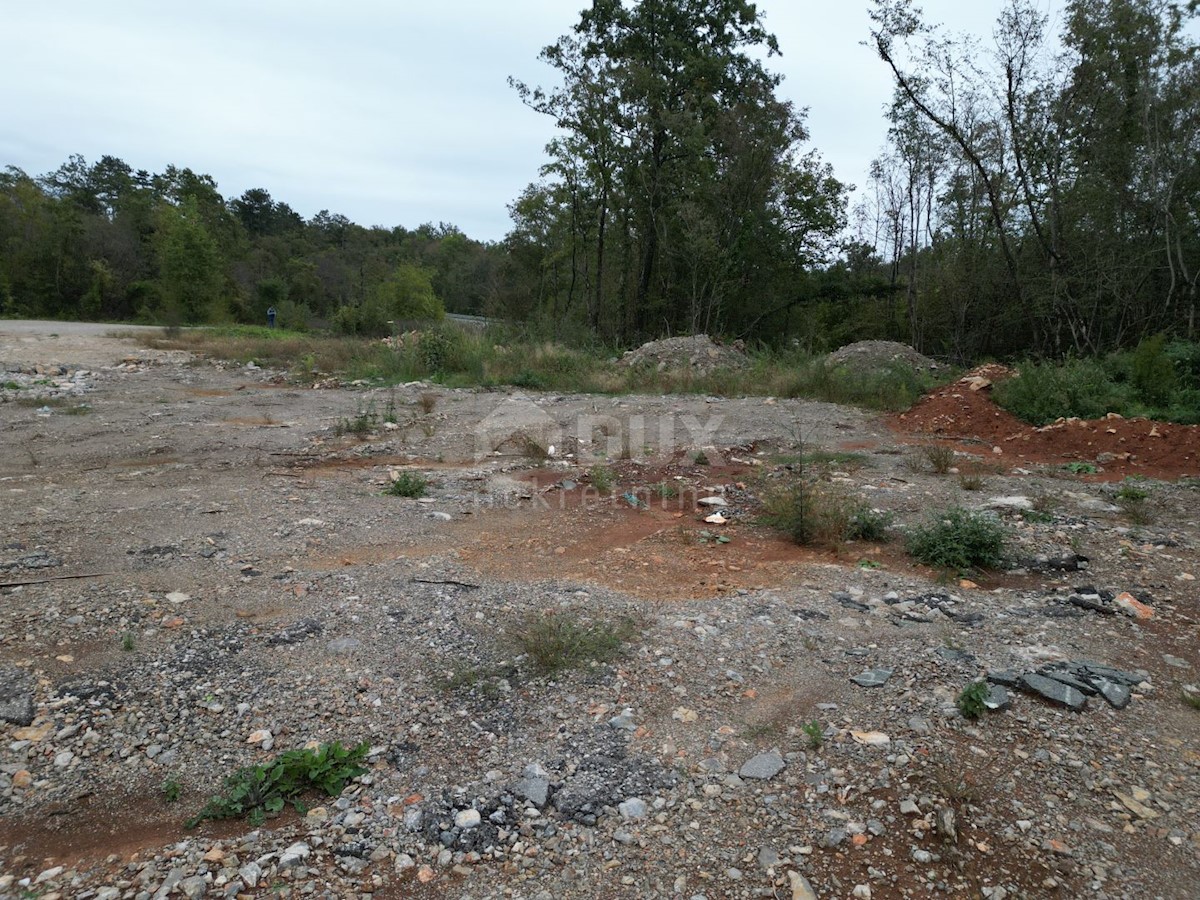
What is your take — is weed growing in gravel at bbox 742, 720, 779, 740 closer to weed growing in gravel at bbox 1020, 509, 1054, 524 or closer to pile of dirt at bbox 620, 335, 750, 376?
weed growing in gravel at bbox 1020, 509, 1054, 524

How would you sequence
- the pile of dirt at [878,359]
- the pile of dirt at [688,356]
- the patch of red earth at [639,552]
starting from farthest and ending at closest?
1. the pile of dirt at [688,356]
2. the pile of dirt at [878,359]
3. the patch of red earth at [639,552]

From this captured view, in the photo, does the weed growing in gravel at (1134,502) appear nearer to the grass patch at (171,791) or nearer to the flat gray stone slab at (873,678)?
the flat gray stone slab at (873,678)

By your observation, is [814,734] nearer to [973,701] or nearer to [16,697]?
[973,701]

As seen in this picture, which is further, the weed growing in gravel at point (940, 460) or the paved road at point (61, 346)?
the paved road at point (61, 346)

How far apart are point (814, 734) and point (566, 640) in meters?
0.94

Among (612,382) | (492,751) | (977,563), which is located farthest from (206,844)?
(612,382)

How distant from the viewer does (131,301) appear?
28156mm

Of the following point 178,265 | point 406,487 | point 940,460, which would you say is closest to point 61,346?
point 178,265

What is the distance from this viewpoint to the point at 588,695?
2418 mm

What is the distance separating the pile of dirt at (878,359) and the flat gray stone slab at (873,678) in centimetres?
872

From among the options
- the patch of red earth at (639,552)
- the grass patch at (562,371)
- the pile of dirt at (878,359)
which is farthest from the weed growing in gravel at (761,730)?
the pile of dirt at (878,359)

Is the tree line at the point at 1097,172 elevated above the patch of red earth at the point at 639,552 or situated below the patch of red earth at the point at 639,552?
above

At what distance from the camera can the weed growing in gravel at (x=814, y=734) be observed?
2.14 metres

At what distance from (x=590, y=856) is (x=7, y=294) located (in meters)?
34.1
